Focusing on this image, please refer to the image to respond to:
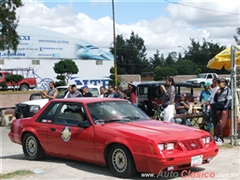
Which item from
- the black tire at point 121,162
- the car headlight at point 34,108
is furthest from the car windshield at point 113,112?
the car headlight at point 34,108

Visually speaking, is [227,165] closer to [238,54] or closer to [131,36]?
[238,54]

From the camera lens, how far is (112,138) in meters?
6.84

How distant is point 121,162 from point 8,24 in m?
18.1

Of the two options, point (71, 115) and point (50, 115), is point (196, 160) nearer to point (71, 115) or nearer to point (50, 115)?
point (71, 115)

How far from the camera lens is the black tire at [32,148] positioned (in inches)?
330

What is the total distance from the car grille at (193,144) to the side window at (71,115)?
2.04 metres

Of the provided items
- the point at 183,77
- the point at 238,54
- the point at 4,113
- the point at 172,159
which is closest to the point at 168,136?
the point at 172,159

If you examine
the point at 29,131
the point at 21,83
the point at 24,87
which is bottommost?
the point at 24,87

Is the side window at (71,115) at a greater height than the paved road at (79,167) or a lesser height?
greater

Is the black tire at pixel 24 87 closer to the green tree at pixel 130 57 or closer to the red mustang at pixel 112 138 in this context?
the red mustang at pixel 112 138

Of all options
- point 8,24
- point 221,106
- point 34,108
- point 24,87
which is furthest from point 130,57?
point 221,106

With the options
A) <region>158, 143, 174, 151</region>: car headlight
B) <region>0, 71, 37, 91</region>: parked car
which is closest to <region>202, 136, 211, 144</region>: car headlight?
<region>158, 143, 174, 151</region>: car headlight

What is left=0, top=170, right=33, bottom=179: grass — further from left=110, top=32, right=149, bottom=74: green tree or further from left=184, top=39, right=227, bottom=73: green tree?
left=110, top=32, right=149, bottom=74: green tree

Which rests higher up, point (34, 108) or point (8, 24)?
point (8, 24)
